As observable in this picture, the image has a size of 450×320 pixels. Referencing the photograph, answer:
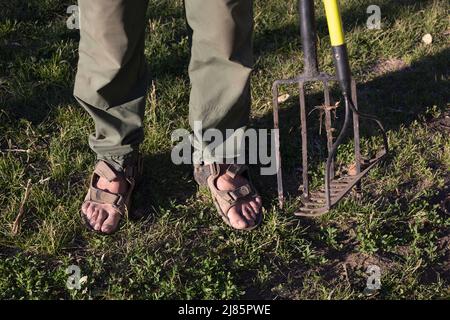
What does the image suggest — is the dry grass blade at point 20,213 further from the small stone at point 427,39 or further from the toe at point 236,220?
the small stone at point 427,39

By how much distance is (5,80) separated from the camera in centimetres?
348

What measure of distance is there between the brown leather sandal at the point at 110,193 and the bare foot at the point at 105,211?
0.01 m

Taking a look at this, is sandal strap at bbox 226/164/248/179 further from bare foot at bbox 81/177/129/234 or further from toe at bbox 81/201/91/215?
toe at bbox 81/201/91/215

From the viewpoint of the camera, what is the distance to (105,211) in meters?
2.79

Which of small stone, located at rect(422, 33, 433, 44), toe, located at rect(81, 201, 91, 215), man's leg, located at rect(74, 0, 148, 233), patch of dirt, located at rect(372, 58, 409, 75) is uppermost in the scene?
small stone, located at rect(422, 33, 433, 44)

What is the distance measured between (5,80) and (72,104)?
0.42m

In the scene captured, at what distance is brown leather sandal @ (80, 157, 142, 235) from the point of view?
110 inches

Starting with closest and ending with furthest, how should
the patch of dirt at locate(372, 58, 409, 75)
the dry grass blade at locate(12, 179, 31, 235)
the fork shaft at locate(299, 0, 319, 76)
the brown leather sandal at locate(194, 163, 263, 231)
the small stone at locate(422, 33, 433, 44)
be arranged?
1. the fork shaft at locate(299, 0, 319, 76)
2. the dry grass blade at locate(12, 179, 31, 235)
3. the brown leather sandal at locate(194, 163, 263, 231)
4. the patch of dirt at locate(372, 58, 409, 75)
5. the small stone at locate(422, 33, 433, 44)

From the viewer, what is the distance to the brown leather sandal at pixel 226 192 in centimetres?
284

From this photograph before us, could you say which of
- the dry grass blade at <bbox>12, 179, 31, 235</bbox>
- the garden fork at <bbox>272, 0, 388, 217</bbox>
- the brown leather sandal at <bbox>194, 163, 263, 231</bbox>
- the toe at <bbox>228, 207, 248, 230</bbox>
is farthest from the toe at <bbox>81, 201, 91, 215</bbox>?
the garden fork at <bbox>272, 0, 388, 217</bbox>

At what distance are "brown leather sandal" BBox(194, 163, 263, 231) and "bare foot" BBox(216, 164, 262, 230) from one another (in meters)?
0.01

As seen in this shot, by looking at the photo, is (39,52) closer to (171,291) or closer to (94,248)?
(94,248)

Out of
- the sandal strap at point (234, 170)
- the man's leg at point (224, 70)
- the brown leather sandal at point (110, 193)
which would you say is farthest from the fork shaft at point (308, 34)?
→ the brown leather sandal at point (110, 193)

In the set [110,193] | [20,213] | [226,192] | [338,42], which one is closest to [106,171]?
[110,193]
